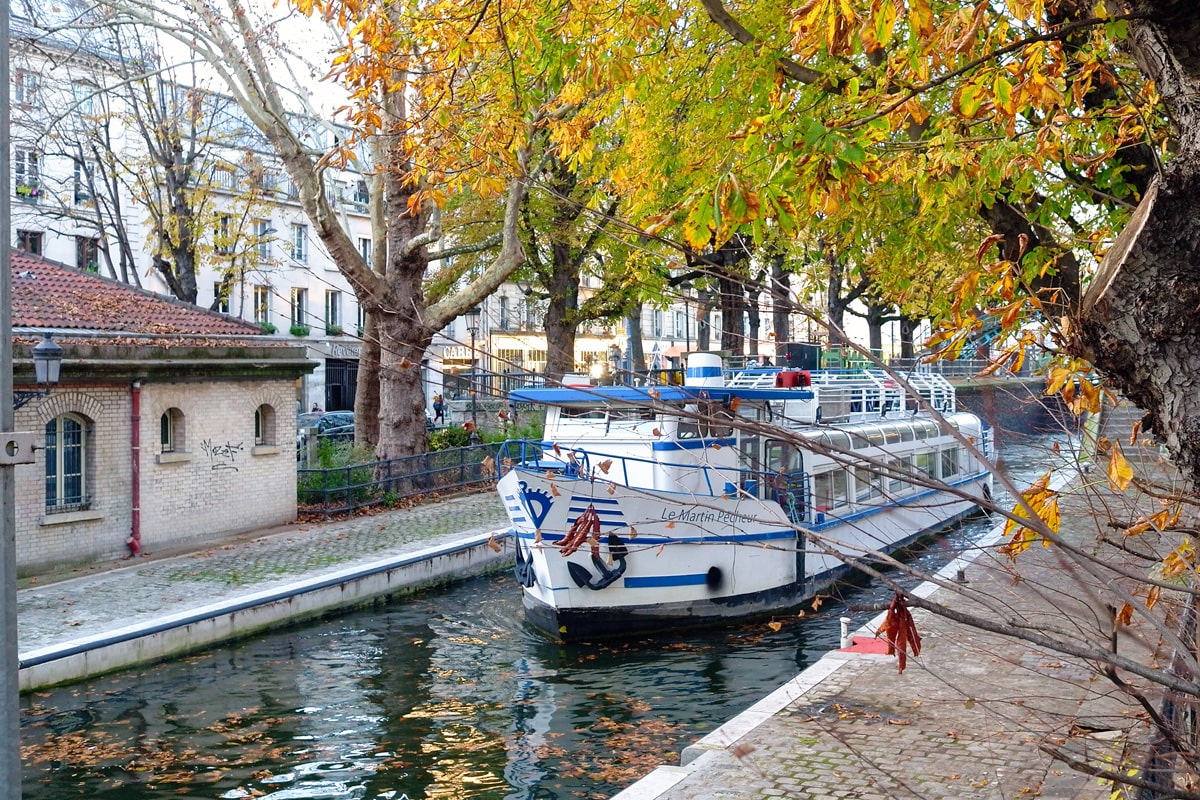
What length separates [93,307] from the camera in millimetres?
20406

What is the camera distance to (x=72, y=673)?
1310 cm

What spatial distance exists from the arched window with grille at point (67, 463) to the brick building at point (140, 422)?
18 mm

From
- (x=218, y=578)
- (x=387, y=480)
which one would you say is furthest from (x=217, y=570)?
(x=387, y=480)

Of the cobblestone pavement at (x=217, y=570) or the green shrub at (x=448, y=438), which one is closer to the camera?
the cobblestone pavement at (x=217, y=570)

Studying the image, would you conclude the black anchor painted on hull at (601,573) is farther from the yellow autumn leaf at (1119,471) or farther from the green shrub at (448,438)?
the green shrub at (448,438)

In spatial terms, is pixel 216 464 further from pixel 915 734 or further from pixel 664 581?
pixel 915 734

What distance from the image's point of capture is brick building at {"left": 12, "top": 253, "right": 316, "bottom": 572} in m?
18.2

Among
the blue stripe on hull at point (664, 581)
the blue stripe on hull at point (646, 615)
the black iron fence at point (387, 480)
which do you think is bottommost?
the blue stripe on hull at point (646, 615)

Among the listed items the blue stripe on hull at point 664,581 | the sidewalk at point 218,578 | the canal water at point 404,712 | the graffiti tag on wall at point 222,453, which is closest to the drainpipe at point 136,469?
the sidewalk at point 218,578

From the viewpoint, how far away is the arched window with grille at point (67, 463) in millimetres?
18516

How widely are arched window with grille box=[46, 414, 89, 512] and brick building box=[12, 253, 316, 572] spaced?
0.06 feet

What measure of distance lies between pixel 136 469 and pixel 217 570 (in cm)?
289

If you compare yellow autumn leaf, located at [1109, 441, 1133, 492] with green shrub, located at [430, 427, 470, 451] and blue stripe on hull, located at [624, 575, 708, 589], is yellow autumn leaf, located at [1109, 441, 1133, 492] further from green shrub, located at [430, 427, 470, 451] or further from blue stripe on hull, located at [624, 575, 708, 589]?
green shrub, located at [430, 427, 470, 451]

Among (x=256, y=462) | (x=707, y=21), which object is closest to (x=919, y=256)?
(x=707, y=21)
